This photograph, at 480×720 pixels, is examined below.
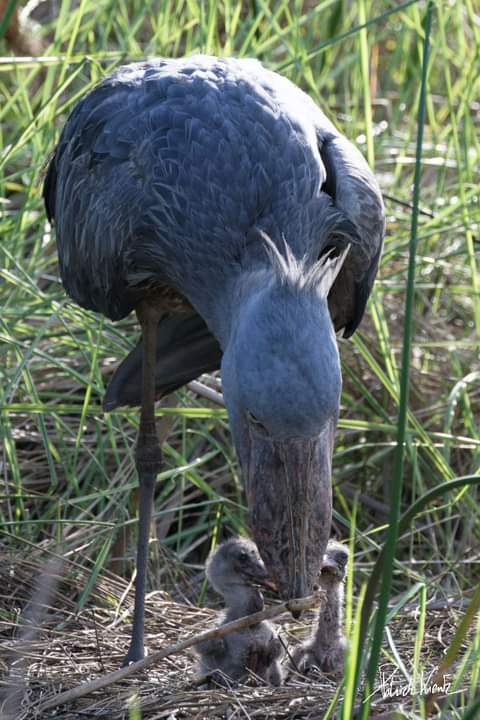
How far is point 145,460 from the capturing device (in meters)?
4.19

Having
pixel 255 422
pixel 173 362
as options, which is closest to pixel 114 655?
pixel 173 362

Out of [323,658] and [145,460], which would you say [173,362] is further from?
[323,658]

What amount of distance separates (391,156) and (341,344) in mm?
1233

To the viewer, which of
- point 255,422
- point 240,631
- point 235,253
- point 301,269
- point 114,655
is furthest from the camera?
point 114,655

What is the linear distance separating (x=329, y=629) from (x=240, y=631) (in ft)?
0.87

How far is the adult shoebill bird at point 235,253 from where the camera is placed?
2961 mm

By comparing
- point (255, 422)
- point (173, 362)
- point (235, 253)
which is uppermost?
point (235, 253)

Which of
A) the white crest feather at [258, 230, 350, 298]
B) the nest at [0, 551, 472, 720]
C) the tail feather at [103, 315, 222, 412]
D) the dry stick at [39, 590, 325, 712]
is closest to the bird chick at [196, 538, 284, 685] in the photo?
the nest at [0, 551, 472, 720]

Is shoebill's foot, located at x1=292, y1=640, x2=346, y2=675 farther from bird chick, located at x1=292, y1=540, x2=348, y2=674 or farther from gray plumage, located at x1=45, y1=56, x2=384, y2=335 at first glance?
gray plumage, located at x1=45, y1=56, x2=384, y2=335

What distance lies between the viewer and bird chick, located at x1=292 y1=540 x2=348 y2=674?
11.8 ft

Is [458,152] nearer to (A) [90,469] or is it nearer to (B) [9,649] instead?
(A) [90,469]

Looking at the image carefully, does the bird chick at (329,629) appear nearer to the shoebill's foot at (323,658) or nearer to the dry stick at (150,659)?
the shoebill's foot at (323,658)

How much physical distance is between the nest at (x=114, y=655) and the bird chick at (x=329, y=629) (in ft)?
0.19

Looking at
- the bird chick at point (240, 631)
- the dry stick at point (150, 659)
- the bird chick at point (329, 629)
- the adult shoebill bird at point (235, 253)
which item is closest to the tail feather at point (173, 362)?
the adult shoebill bird at point (235, 253)
